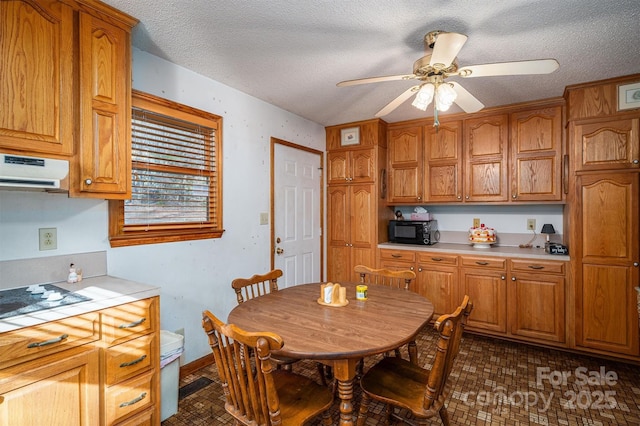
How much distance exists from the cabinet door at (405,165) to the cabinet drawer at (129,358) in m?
2.99

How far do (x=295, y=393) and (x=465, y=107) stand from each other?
204 cm

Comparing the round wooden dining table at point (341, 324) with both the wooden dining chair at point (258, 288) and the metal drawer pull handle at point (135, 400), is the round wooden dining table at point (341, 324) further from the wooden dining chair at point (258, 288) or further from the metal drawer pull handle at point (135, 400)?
the metal drawer pull handle at point (135, 400)

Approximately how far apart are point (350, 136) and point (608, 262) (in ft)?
9.00

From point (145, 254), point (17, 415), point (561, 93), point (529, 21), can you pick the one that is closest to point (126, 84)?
point (145, 254)

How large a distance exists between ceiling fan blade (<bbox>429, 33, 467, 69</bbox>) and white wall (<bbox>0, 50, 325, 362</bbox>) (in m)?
1.79

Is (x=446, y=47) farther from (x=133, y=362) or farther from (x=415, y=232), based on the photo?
(x=415, y=232)

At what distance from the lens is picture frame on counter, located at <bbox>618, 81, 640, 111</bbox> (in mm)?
2574

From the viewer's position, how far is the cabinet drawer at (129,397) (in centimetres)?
156

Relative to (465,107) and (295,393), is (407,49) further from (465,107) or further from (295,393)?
(295,393)

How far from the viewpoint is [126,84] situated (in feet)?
6.06

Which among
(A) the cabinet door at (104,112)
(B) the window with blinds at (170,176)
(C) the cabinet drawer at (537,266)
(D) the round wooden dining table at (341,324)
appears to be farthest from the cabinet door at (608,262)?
(A) the cabinet door at (104,112)

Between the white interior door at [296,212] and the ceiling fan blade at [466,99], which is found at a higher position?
the ceiling fan blade at [466,99]

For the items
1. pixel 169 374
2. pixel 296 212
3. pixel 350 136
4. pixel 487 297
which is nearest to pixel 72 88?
pixel 169 374

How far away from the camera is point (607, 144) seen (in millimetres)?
2680
